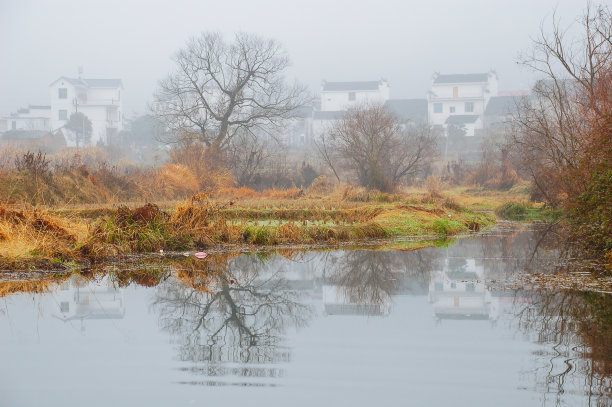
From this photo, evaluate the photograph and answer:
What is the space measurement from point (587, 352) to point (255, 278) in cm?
627

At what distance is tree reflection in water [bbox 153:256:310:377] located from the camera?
7.00 metres

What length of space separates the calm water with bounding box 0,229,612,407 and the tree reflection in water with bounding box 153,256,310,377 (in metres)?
0.03

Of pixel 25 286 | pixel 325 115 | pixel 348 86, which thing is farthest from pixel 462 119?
pixel 25 286

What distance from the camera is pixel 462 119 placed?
10088cm

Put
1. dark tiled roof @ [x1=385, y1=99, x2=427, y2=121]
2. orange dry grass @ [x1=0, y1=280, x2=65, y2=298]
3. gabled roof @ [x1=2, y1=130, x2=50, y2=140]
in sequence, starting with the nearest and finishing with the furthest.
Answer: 1. orange dry grass @ [x1=0, y1=280, x2=65, y2=298]
2. gabled roof @ [x1=2, y1=130, x2=50, y2=140]
3. dark tiled roof @ [x1=385, y1=99, x2=427, y2=121]

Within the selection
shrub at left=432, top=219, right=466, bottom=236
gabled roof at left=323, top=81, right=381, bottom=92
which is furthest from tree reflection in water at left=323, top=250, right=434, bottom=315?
gabled roof at left=323, top=81, right=381, bottom=92

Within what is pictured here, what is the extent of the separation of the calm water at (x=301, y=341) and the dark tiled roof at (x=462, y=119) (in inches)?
3488

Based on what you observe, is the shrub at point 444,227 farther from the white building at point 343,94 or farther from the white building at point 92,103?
the white building at point 343,94

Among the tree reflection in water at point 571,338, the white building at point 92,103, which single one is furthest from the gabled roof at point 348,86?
the tree reflection in water at point 571,338

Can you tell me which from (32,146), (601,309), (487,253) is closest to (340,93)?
(32,146)

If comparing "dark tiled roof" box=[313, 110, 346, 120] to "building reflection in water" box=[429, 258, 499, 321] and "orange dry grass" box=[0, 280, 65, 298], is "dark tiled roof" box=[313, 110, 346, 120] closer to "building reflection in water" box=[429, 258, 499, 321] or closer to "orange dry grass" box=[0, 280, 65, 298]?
"building reflection in water" box=[429, 258, 499, 321]

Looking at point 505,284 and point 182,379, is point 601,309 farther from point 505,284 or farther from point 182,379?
point 182,379

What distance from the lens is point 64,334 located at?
26.2 ft

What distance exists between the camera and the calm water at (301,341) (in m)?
5.81
